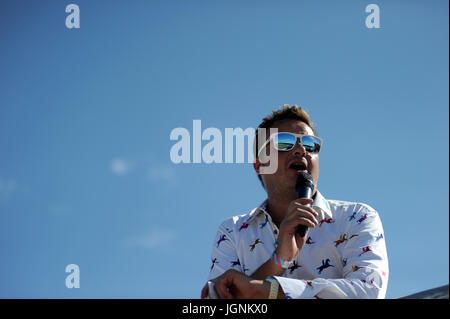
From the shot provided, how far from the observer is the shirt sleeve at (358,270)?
3787 millimetres

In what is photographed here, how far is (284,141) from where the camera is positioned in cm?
512

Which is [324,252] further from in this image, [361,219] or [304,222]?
[304,222]

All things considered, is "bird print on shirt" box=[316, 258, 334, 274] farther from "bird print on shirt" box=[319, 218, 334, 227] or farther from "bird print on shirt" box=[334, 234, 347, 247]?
"bird print on shirt" box=[319, 218, 334, 227]

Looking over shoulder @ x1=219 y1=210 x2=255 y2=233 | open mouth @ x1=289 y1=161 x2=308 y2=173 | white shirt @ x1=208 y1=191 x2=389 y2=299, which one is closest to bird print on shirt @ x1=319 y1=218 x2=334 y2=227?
white shirt @ x1=208 y1=191 x2=389 y2=299

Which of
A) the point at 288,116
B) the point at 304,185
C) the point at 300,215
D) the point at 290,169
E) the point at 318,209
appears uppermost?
the point at 288,116

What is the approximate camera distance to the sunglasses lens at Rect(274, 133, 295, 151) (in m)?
5.07

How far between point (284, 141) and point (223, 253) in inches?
46.5

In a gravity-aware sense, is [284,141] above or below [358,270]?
above

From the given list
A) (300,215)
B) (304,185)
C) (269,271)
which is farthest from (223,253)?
(300,215)

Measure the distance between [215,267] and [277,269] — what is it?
2.62 feet

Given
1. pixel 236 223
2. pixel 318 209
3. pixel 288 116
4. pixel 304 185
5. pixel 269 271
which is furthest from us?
pixel 288 116
